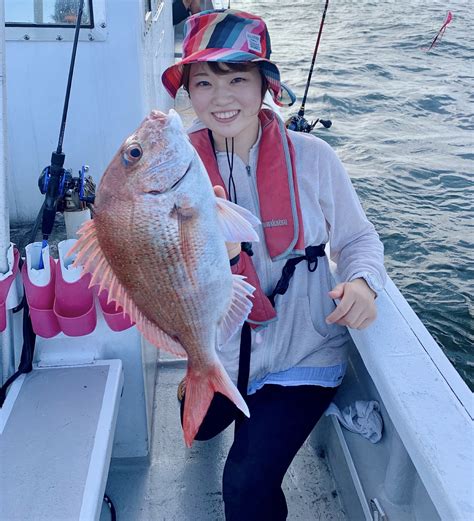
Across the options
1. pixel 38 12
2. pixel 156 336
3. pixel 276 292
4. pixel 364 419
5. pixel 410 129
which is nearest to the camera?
pixel 156 336

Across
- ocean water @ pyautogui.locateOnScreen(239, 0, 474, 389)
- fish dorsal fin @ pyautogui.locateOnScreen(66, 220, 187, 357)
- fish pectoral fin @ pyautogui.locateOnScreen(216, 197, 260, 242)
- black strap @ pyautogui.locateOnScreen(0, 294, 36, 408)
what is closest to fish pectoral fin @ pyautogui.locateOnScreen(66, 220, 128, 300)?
fish dorsal fin @ pyautogui.locateOnScreen(66, 220, 187, 357)

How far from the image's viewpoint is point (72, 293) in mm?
1934

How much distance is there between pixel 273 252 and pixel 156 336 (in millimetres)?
560

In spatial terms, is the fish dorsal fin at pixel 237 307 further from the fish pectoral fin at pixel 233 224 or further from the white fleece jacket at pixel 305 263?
the white fleece jacket at pixel 305 263

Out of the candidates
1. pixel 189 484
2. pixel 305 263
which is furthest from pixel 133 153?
pixel 189 484

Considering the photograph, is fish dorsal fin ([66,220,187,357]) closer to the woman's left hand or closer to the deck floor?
the woman's left hand

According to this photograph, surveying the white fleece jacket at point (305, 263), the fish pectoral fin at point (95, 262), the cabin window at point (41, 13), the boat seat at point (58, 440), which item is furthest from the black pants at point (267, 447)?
the cabin window at point (41, 13)

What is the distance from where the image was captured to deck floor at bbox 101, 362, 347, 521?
2.31m

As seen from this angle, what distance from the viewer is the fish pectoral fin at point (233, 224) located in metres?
1.50

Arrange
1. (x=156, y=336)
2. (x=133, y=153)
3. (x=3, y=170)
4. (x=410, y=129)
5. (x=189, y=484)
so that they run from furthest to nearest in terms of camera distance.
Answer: (x=410, y=129)
(x=189, y=484)
(x=3, y=170)
(x=156, y=336)
(x=133, y=153)

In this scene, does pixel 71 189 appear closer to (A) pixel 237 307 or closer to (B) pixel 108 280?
(B) pixel 108 280

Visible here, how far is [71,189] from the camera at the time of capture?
2.33 metres

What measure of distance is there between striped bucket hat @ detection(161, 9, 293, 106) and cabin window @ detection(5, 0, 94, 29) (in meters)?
1.42

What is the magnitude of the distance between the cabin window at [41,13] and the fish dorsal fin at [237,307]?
2190mm
